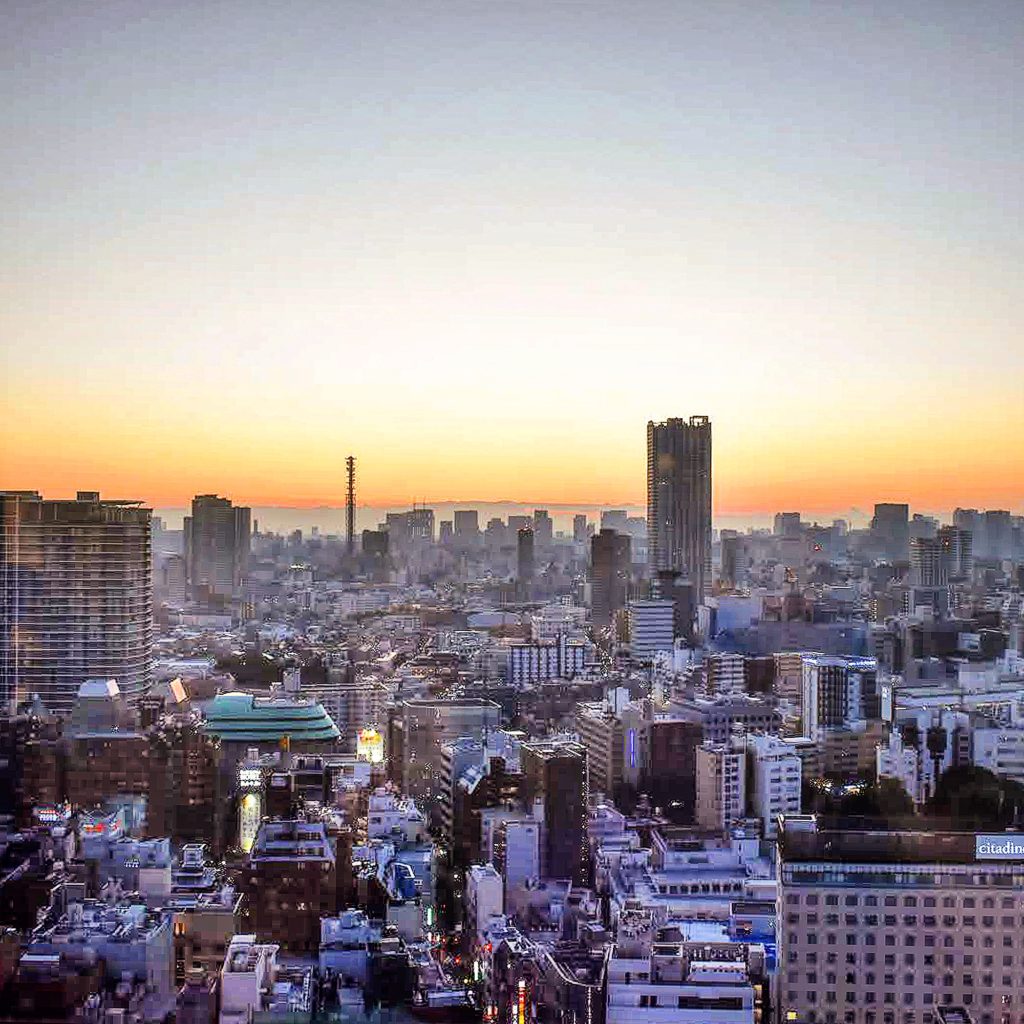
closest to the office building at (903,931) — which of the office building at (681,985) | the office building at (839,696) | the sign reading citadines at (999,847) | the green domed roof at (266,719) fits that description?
the sign reading citadines at (999,847)

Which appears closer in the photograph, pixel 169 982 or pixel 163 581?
pixel 169 982

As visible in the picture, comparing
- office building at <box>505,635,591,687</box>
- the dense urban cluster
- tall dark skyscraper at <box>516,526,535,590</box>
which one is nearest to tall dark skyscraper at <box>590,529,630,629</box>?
the dense urban cluster

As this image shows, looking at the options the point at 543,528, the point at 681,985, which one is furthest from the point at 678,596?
the point at 681,985

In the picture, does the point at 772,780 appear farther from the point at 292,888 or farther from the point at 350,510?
the point at 350,510

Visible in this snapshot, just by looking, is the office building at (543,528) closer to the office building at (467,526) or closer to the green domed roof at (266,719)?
the office building at (467,526)

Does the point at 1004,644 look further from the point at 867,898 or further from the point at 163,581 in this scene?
the point at 867,898

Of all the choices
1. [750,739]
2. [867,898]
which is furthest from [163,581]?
[867,898]

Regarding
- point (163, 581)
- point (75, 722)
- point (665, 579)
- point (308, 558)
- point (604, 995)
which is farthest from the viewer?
point (665, 579)
